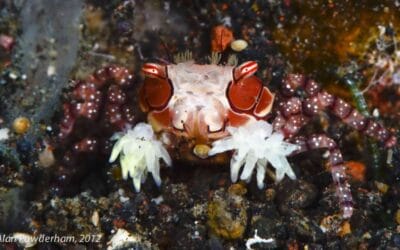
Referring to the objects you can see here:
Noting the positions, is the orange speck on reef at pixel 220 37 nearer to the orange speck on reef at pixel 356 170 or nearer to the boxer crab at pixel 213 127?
the boxer crab at pixel 213 127

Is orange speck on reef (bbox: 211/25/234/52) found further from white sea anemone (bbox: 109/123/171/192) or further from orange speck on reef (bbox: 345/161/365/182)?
orange speck on reef (bbox: 345/161/365/182)

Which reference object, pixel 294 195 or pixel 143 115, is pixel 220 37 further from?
pixel 294 195

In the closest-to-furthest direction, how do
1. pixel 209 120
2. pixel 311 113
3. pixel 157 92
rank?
pixel 209 120 < pixel 157 92 < pixel 311 113

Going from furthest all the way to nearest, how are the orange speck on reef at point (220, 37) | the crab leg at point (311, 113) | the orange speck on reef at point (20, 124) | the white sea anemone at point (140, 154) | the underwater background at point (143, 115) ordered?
1. the orange speck on reef at point (220, 37)
2. the orange speck on reef at point (20, 124)
3. the crab leg at point (311, 113)
4. the white sea anemone at point (140, 154)
5. the underwater background at point (143, 115)

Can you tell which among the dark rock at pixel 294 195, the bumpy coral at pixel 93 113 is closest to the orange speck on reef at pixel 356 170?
the dark rock at pixel 294 195

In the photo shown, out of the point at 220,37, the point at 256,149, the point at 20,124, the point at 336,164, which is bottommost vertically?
the point at 336,164

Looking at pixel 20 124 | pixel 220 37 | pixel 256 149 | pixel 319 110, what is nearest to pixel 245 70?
pixel 256 149
